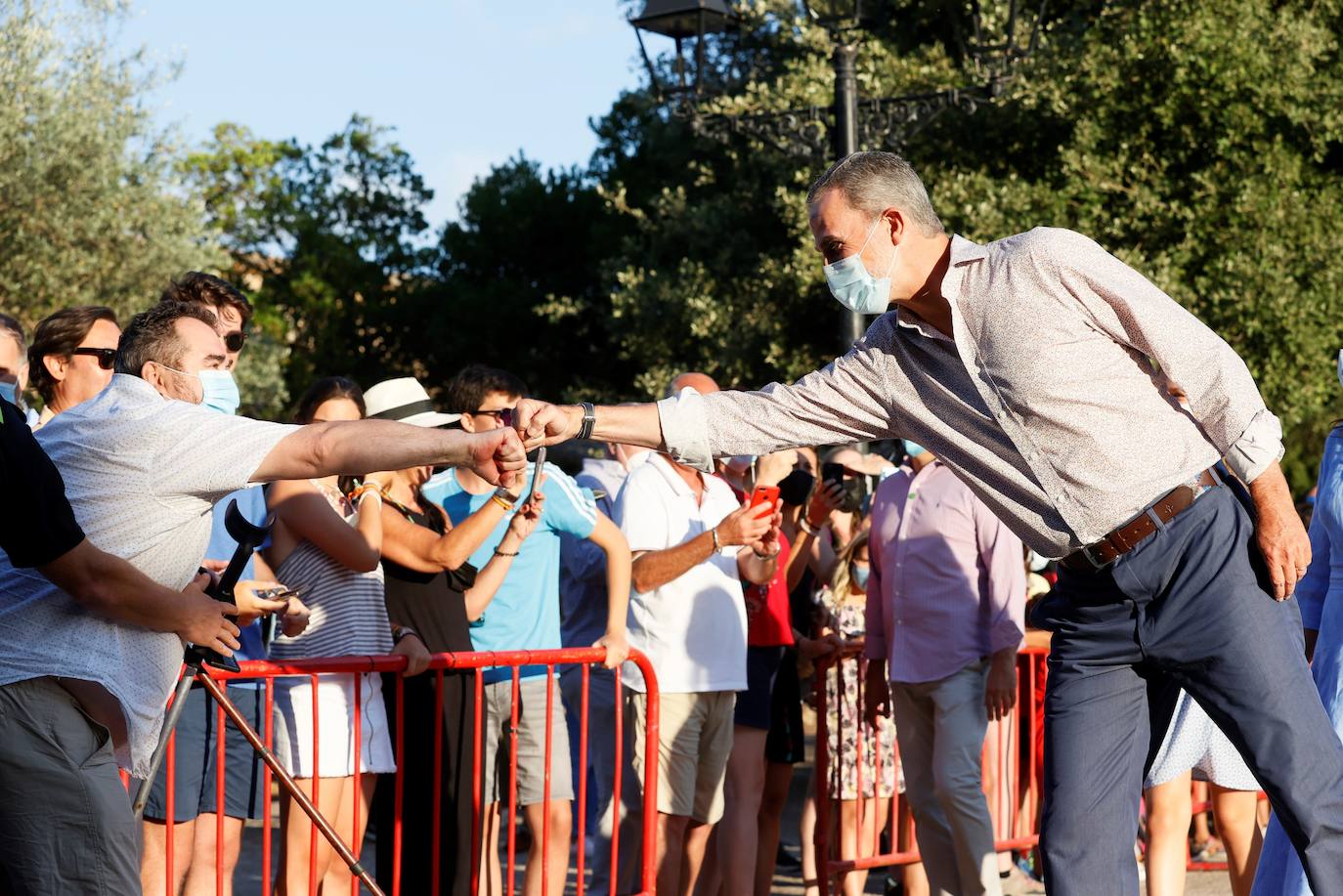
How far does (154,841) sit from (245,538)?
1495mm

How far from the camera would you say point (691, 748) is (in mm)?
5988

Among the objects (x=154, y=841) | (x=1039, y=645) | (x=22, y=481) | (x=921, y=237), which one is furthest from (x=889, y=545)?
(x=22, y=481)

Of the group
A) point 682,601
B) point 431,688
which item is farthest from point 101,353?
point 682,601

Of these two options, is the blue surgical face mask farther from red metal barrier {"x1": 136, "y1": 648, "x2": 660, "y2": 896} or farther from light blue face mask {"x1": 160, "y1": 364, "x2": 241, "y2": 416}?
red metal barrier {"x1": 136, "y1": 648, "x2": 660, "y2": 896}

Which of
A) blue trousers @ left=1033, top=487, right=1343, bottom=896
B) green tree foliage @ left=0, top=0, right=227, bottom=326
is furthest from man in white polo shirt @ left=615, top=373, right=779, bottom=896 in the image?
green tree foliage @ left=0, top=0, right=227, bottom=326

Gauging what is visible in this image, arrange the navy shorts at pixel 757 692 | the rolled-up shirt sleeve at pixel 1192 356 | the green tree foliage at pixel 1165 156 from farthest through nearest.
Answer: the green tree foliage at pixel 1165 156
the navy shorts at pixel 757 692
the rolled-up shirt sleeve at pixel 1192 356

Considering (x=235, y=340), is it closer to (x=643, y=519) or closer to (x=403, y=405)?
(x=403, y=405)

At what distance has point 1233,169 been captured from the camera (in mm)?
15617

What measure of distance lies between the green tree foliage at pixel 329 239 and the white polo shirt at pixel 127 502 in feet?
Answer: 100

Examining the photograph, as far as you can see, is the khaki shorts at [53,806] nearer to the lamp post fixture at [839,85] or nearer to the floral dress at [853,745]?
the floral dress at [853,745]

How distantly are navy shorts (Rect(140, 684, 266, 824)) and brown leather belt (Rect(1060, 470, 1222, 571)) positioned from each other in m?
2.71

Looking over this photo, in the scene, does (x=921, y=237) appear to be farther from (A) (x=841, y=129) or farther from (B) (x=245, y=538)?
(A) (x=841, y=129)

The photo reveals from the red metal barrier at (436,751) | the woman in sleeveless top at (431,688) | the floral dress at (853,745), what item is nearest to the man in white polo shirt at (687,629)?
the red metal barrier at (436,751)

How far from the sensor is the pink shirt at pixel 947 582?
611 centimetres
